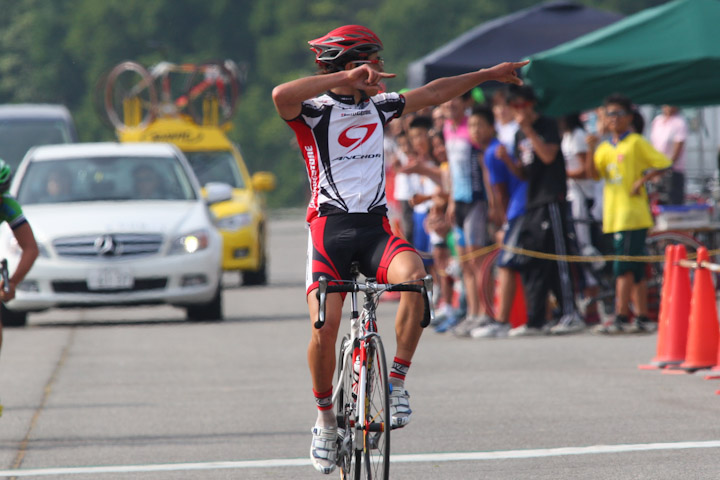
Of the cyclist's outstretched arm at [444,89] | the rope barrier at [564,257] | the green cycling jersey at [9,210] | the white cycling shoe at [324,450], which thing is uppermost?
the cyclist's outstretched arm at [444,89]

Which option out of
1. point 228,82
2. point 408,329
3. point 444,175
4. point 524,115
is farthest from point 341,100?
point 228,82

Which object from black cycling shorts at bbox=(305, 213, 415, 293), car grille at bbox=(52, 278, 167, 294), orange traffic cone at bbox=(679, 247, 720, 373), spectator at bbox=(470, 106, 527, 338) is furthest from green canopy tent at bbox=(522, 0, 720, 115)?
black cycling shorts at bbox=(305, 213, 415, 293)

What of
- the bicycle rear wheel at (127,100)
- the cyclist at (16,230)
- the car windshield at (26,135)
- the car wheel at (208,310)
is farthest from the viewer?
the bicycle rear wheel at (127,100)

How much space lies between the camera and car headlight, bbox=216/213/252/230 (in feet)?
67.5

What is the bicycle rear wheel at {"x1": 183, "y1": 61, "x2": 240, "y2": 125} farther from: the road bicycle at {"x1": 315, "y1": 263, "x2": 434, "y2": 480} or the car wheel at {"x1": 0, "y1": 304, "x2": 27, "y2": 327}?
the road bicycle at {"x1": 315, "y1": 263, "x2": 434, "y2": 480}

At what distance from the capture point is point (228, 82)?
3228cm

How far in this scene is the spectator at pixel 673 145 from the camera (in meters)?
17.4

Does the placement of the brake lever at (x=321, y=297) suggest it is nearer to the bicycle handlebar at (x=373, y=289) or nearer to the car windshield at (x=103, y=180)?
the bicycle handlebar at (x=373, y=289)

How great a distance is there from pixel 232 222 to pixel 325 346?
13.8m

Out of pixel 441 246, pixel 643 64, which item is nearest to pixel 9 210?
pixel 643 64

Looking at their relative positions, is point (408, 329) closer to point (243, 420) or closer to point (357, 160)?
point (357, 160)

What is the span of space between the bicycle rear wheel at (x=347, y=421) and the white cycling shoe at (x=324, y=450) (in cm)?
3

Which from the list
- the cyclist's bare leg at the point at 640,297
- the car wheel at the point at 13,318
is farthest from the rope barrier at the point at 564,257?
the car wheel at the point at 13,318

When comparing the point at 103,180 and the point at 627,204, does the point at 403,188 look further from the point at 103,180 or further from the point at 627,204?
the point at 627,204
